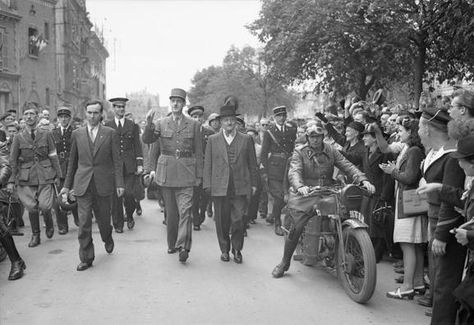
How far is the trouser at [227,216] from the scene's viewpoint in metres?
6.72

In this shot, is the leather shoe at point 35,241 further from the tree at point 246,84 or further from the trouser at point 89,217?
the tree at point 246,84

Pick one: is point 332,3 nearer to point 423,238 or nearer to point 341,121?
point 341,121

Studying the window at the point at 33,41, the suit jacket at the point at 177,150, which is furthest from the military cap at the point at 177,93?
the window at the point at 33,41

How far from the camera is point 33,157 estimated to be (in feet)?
26.5

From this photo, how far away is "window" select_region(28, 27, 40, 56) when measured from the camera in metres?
35.0

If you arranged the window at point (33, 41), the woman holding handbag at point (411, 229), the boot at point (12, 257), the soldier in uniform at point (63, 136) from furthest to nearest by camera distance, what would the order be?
the window at point (33, 41) → the soldier in uniform at point (63, 136) → the boot at point (12, 257) → the woman holding handbag at point (411, 229)

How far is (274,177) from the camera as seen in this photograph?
8.88 m

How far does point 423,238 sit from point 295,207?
55.8 inches

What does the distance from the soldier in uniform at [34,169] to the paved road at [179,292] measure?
2.49 ft

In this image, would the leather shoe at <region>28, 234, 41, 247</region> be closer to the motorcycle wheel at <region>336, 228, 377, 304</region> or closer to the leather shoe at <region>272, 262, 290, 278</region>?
the leather shoe at <region>272, 262, 290, 278</region>

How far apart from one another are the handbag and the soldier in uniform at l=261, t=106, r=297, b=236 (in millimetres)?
3757

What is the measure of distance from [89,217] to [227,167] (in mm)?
1897

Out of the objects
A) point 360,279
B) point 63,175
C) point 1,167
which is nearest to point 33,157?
point 63,175

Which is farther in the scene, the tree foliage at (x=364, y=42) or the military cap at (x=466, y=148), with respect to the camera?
the tree foliage at (x=364, y=42)
